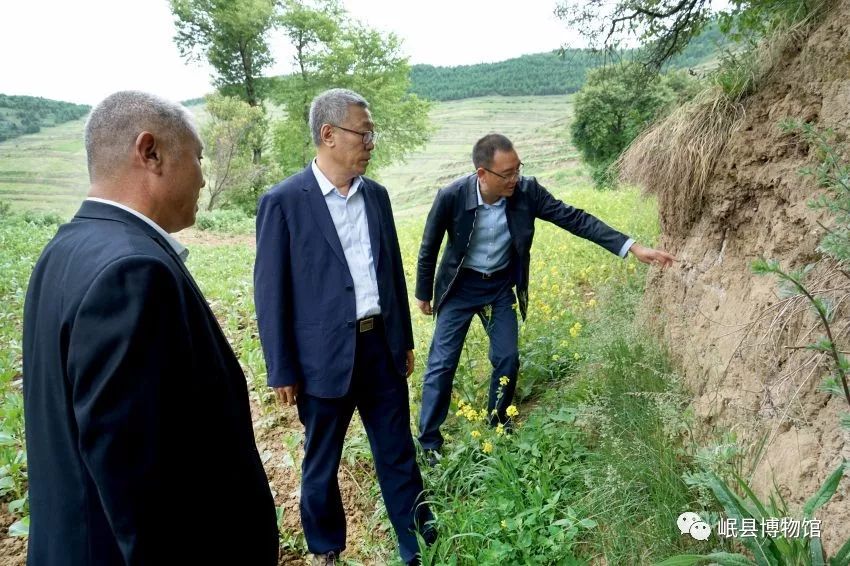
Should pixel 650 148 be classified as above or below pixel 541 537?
above

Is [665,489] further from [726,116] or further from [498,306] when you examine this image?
[726,116]

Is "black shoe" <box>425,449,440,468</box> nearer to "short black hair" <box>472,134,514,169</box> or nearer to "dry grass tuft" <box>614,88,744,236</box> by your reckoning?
"short black hair" <box>472,134,514,169</box>

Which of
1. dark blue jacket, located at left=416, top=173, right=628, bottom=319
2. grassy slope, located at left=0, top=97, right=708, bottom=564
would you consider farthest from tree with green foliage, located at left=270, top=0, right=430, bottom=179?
dark blue jacket, located at left=416, top=173, right=628, bottom=319

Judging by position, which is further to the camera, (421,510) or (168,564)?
(421,510)

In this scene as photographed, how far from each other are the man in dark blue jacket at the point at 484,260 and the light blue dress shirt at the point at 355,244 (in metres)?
0.94

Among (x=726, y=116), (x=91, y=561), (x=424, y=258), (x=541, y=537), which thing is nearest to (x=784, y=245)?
(x=726, y=116)

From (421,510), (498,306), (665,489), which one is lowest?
(421,510)

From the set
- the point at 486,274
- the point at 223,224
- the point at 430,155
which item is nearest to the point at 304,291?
the point at 486,274

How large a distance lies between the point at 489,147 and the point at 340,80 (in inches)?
1067

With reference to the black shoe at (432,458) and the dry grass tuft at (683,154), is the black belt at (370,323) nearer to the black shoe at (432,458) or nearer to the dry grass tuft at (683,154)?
the black shoe at (432,458)

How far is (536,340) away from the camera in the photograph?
13.9 ft

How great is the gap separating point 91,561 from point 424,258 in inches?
107

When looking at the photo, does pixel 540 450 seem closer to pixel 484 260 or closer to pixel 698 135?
pixel 484 260

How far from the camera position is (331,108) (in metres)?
2.51
